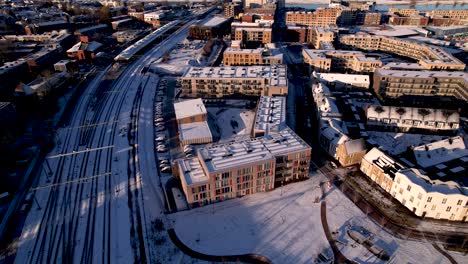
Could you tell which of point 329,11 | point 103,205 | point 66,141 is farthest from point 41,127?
point 329,11

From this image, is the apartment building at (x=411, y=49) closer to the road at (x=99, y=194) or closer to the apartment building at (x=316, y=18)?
the apartment building at (x=316, y=18)

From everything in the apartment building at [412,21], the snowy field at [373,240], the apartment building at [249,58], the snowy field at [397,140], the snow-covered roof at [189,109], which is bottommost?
the snowy field at [373,240]

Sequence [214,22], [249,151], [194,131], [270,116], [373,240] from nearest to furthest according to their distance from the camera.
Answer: [373,240]
[249,151]
[270,116]
[194,131]
[214,22]

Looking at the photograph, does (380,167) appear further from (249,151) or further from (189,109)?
(189,109)

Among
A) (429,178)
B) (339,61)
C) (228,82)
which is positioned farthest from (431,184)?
(339,61)

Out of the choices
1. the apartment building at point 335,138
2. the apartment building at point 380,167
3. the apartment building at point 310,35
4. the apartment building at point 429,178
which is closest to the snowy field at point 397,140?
the apartment building at point 429,178
